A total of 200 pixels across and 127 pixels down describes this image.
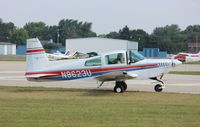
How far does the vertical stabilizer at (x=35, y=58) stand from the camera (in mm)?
18828

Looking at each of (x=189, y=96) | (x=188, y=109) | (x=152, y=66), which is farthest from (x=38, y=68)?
(x=188, y=109)

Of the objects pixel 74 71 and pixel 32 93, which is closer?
pixel 32 93

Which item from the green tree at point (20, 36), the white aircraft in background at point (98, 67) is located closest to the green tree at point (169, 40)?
the green tree at point (20, 36)

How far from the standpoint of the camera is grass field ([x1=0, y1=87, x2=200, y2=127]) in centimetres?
993

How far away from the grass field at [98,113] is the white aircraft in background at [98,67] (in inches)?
88.5

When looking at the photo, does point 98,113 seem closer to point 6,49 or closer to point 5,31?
point 6,49

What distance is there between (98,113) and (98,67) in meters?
7.21

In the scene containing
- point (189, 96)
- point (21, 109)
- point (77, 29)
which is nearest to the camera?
point (21, 109)

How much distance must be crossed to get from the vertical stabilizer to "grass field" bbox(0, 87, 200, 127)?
103 inches

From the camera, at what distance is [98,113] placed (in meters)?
11.5

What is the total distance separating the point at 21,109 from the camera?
40.0ft

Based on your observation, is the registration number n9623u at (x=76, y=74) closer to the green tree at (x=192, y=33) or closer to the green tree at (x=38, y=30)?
the green tree at (x=38, y=30)

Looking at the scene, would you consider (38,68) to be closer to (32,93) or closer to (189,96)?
(32,93)

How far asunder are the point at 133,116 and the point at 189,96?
6.33m
